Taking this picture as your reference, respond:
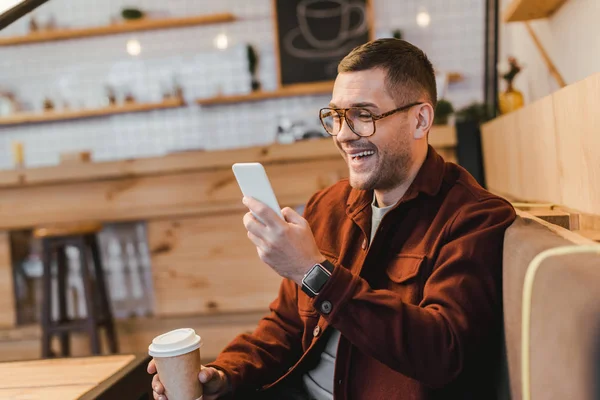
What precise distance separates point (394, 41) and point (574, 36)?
3.46 feet

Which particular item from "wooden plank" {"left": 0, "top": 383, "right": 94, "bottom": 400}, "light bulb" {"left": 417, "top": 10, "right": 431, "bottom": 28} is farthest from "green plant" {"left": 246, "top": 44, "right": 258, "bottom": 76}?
"wooden plank" {"left": 0, "top": 383, "right": 94, "bottom": 400}

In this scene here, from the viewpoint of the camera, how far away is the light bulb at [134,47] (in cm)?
497

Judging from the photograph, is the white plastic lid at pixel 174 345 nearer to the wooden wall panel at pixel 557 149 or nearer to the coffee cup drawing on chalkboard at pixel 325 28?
the wooden wall panel at pixel 557 149

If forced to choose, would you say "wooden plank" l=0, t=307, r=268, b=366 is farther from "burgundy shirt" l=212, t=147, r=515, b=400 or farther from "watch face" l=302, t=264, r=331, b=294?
"watch face" l=302, t=264, r=331, b=294

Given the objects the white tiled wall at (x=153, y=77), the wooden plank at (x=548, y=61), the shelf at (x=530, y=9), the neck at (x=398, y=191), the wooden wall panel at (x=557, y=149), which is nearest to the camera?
the wooden wall panel at (x=557, y=149)

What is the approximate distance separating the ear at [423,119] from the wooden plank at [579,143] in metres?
0.30

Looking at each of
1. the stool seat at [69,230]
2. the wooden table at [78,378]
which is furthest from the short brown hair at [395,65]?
the stool seat at [69,230]

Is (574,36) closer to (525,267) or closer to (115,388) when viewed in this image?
(525,267)

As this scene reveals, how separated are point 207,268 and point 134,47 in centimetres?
262

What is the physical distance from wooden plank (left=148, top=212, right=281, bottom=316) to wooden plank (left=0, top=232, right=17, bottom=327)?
87 centimetres

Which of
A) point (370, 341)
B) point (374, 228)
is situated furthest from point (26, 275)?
point (370, 341)

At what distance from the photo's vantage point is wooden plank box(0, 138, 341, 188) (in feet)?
10.4

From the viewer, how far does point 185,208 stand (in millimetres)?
3250

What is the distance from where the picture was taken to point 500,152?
227cm
